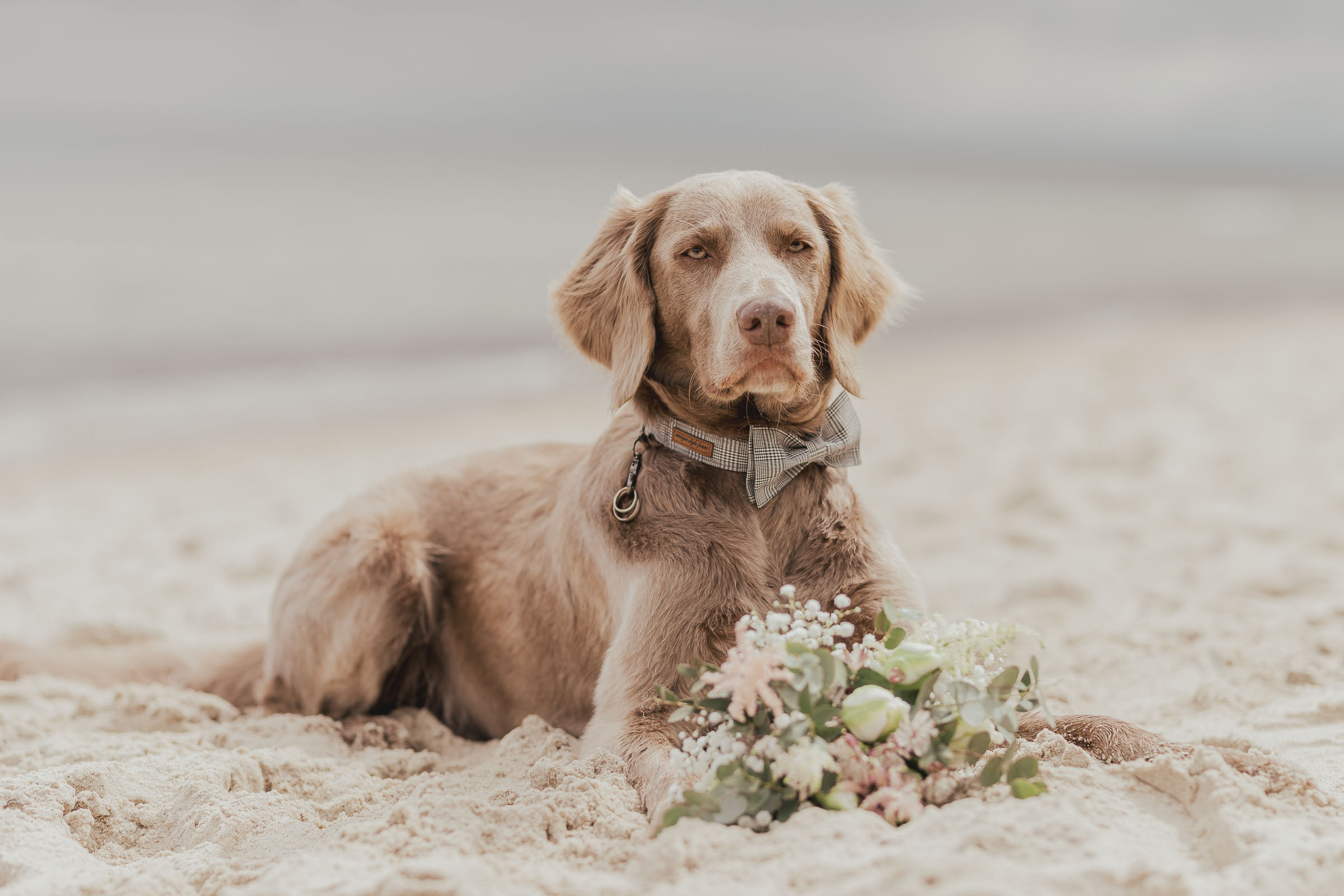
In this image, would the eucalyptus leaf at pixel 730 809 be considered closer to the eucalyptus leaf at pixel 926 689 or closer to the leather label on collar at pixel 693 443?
the eucalyptus leaf at pixel 926 689

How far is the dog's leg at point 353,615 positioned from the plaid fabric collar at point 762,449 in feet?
3.53

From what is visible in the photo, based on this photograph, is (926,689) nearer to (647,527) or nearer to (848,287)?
(647,527)

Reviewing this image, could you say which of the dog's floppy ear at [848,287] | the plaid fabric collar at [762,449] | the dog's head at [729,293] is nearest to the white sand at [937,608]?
the plaid fabric collar at [762,449]

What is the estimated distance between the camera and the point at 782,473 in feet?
9.84

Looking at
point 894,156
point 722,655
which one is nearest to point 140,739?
point 722,655

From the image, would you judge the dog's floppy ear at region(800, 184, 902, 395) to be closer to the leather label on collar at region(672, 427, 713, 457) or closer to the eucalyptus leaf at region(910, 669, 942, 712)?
the leather label on collar at region(672, 427, 713, 457)

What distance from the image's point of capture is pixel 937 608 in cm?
444

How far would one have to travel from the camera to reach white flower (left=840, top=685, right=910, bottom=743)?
2.13 m

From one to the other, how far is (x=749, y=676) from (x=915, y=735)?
0.39m

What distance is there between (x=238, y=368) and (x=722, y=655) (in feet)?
30.2

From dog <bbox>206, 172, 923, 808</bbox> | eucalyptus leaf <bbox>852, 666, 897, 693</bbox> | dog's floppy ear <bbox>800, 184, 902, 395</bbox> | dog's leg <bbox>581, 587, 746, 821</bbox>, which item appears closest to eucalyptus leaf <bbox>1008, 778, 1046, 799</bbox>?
eucalyptus leaf <bbox>852, 666, 897, 693</bbox>

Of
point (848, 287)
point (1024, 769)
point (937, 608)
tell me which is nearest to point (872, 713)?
point (1024, 769)

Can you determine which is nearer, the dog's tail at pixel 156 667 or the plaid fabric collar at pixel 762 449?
the plaid fabric collar at pixel 762 449

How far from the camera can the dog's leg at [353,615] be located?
3580 millimetres
